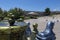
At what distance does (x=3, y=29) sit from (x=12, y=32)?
0.05 meters

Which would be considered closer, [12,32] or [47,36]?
[12,32]

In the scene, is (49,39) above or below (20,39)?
below

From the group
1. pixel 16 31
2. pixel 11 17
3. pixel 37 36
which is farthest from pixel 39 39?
pixel 16 31

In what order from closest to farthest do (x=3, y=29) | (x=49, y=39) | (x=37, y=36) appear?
(x=3, y=29) → (x=37, y=36) → (x=49, y=39)

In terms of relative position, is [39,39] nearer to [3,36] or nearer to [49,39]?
[49,39]

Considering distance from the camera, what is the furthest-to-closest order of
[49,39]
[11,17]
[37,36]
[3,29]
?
[49,39] < [37,36] < [11,17] < [3,29]

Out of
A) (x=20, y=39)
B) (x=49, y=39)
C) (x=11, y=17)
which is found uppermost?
(x=11, y=17)

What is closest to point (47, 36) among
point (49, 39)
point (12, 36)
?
point (49, 39)

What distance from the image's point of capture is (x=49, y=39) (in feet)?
6.56

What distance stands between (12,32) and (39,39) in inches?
A: 45.7

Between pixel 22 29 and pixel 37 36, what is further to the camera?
pixel 37 36

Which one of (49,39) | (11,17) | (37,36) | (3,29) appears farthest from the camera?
(49,39)

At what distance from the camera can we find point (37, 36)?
1850 millimetres

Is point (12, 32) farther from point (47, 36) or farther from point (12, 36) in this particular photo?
point (47, 36)
